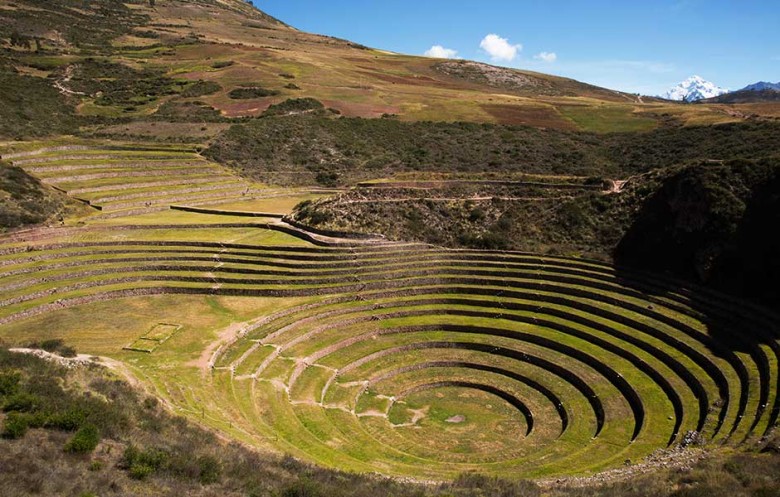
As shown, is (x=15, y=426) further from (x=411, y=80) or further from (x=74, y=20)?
(x=74, y=20)

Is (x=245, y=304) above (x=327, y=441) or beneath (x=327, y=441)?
above

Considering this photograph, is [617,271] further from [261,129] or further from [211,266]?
[261,129]

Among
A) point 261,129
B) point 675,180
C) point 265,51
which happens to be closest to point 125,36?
point 265,51

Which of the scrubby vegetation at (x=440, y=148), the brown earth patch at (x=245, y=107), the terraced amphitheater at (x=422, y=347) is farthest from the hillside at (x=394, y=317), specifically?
the brown earth patch at (x=245, y=107)

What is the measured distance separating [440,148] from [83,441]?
208ft

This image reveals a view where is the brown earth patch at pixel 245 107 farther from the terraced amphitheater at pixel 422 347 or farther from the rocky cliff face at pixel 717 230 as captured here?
the rocky cliff face at pixel 717 230

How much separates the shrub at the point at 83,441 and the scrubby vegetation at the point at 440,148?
51.9 meters

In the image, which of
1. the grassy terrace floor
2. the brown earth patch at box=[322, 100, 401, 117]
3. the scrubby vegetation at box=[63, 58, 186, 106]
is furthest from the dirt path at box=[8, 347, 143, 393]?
the scrubby vegetation at box=[63, 58, 186, 106]

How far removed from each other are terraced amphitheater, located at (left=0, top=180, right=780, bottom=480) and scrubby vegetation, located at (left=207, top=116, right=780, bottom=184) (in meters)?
25.5

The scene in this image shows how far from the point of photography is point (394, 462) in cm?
2109

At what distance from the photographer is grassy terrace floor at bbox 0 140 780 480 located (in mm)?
22062

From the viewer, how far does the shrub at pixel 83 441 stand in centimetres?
1268

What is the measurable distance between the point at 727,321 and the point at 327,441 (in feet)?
73.0

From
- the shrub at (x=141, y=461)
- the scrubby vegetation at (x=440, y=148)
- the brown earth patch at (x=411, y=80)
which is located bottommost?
the shrub at (x=141, y=461)
